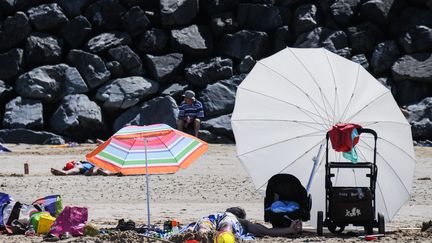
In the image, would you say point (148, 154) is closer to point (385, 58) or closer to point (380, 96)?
point (380, 96)

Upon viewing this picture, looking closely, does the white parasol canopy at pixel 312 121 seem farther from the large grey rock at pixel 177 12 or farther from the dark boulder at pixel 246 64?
the large grey rock at pixel 177 12

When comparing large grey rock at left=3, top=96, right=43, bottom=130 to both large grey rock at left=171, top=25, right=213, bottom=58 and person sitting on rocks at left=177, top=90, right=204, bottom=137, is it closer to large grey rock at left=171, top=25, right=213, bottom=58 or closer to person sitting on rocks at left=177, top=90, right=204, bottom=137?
large grey rock at left=171, top=25, right=213, bottom=58

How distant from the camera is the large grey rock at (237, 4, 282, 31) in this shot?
22.0 metres

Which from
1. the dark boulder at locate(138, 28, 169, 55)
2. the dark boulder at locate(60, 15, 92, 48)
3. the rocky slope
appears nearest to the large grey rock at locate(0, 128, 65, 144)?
the rocky slope

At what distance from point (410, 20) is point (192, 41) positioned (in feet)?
17.9

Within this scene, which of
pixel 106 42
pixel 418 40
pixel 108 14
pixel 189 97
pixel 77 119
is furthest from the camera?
pixel 108 14

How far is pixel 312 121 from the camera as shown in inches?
341

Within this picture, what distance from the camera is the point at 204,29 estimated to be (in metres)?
22.1

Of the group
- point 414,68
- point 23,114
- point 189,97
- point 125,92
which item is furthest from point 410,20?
point 23,114

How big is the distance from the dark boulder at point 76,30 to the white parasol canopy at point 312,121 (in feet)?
45.3

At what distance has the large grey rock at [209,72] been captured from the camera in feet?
70.0

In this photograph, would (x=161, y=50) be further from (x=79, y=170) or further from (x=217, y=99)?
(x=79, y=170)

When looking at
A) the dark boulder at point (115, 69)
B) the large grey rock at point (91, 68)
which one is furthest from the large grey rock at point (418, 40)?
the large grey rock at point (91, 68)

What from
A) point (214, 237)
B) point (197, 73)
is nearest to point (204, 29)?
point (197, 73)
